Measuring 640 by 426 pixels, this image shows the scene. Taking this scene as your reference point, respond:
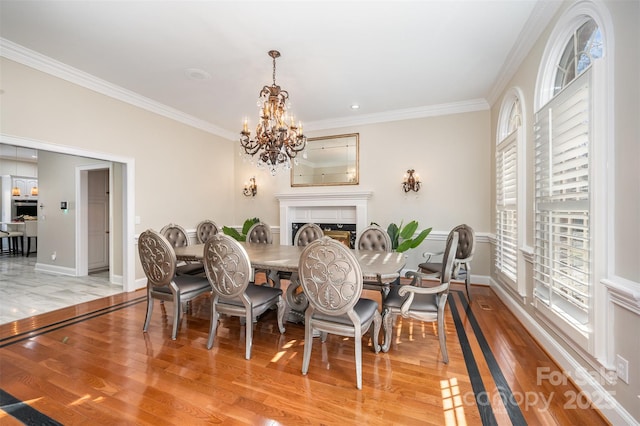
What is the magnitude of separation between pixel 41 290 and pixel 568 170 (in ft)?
22.1

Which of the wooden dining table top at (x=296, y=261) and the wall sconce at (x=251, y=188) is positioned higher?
the wall sconce at (x=251, y=188)

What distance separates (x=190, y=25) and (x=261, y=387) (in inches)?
126

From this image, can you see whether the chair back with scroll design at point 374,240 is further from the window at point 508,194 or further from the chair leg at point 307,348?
the chair leg at point 307,348

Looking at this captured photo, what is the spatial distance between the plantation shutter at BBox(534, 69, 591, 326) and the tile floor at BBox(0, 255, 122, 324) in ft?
17.9

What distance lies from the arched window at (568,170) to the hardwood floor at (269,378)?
1.82 ft

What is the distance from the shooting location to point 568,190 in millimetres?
2160

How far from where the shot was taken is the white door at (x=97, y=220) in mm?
5551

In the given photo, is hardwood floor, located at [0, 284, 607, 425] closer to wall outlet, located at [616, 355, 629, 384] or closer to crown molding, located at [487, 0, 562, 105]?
wall outlet, located at [616, 355, 629, 384]

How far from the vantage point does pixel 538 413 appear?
1709mm

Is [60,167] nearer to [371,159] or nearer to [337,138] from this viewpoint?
[337,138]

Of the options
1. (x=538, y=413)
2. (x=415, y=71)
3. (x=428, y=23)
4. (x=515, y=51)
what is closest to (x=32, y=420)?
(x=538, y=413)

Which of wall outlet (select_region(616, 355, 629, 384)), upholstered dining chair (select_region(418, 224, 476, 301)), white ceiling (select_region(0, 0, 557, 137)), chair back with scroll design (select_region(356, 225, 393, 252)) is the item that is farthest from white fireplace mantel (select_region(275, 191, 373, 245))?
wall outlet (select_region(616, 355, 629, 384))

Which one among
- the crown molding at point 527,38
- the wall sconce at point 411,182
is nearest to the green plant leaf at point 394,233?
the wall sconce at point 411,182

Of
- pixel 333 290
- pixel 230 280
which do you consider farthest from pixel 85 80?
pixel 333 290
